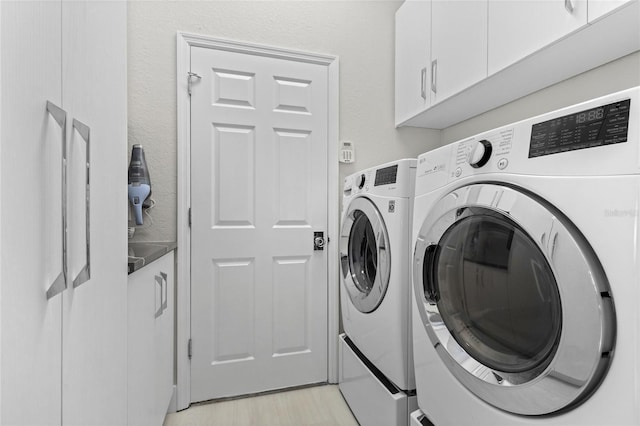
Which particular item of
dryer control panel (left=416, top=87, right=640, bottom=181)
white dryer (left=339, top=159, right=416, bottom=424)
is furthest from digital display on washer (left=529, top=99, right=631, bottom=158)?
white dryer (left=339, top=159, right=416, bottom=424)

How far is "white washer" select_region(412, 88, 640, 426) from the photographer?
1.68 ft

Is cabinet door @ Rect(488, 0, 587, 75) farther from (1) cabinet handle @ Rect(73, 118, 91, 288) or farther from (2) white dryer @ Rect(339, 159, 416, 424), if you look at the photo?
(1) cabinet handle @ Rect(73, 118, 91, 288)

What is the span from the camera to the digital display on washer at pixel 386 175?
1.25m

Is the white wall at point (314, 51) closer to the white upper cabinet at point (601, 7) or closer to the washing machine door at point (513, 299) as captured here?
the white upper cabinet at point (601, 7)

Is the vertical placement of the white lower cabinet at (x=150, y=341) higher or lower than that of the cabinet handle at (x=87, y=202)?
lower

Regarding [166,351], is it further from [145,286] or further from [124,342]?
[124,342]

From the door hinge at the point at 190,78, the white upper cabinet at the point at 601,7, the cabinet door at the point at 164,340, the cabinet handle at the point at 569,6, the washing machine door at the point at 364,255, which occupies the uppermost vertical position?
the door hinge at the point at 190,78

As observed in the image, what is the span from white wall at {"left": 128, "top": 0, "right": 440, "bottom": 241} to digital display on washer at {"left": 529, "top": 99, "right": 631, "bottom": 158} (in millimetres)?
1420

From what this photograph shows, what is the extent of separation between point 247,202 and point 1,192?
1497 millimetres

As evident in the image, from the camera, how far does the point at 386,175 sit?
1307mm

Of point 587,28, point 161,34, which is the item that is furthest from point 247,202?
point 587,28

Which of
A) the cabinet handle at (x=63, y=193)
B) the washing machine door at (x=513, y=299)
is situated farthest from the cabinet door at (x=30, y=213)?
the washing machine door at (x=513, y=299)

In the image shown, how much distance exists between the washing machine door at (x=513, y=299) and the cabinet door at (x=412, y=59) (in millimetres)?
1177

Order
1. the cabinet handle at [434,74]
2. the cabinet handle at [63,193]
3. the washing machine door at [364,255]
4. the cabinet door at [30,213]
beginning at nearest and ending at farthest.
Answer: the cabinet door at [30,213]
the cabinet handle at [63,193]
the washing machine door at [364,255]
the cabinet handle at [434,74]
